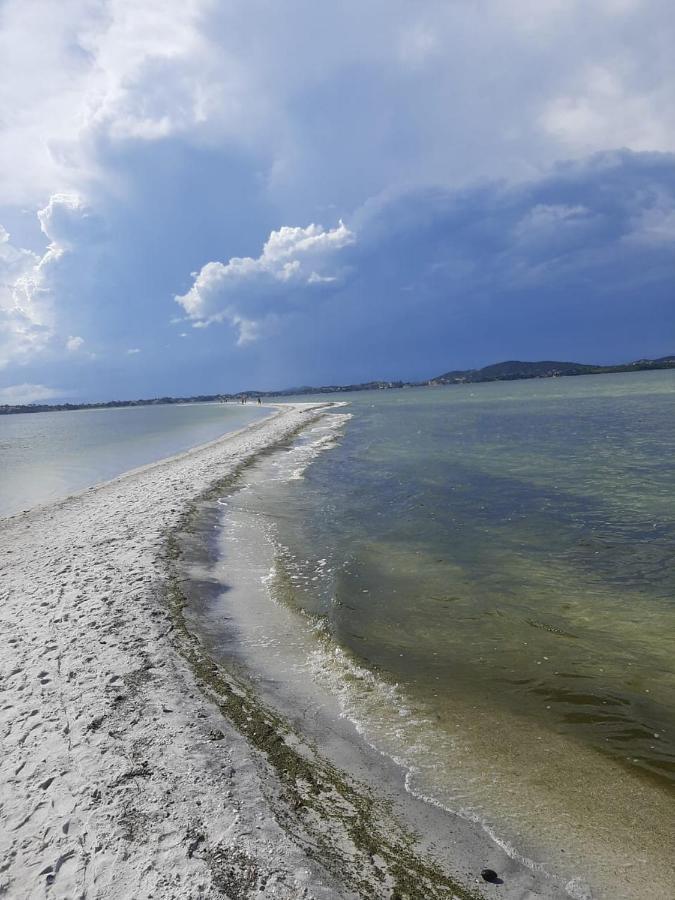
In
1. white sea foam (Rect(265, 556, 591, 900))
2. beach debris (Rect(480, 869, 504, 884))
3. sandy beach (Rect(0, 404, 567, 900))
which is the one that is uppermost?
sandy beach (Rect(0, 404, 567, 900))

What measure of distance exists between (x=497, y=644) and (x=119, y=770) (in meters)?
6.02

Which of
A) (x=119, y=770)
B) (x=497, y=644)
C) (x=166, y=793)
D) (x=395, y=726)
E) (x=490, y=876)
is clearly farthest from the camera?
(x=497, y=644)

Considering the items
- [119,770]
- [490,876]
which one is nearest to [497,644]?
[490,876]

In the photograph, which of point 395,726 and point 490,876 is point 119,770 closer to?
point 395,726

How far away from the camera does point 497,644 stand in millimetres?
8461

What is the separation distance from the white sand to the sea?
1.33 metres

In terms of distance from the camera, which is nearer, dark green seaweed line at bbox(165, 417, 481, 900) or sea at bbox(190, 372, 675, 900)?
dark green seaweed line at bbox(165, 417, 481, 900)

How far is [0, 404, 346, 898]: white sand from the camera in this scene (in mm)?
4160

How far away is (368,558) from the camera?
13180mm

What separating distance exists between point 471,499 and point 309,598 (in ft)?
32.2

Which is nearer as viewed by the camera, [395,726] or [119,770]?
[119,770]

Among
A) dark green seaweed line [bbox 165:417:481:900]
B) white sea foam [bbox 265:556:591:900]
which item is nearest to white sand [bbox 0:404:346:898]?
dark green seaweed line [bbox 165:417:481:900]

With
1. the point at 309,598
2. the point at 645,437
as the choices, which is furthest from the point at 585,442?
the point at 309,598

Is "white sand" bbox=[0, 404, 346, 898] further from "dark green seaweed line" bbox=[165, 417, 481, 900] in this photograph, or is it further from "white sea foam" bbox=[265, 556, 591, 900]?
"white sea foam" bbox=[265, 556, 591, 900]
